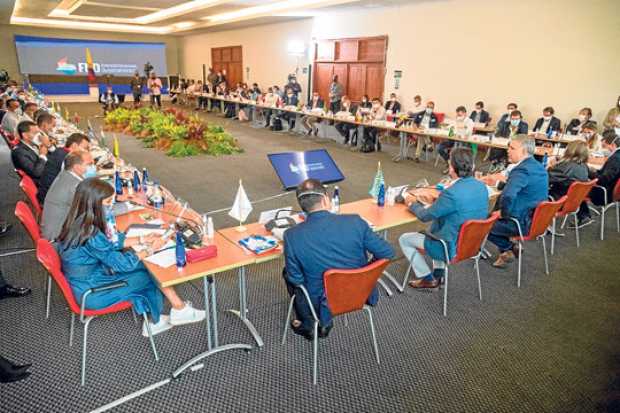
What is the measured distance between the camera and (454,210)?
301cm

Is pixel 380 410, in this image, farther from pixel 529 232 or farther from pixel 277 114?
pixel 277 114

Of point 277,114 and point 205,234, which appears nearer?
point 205,234

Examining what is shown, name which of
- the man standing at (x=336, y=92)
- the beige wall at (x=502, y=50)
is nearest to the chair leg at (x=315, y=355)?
the beige wall at (x=502, y=50)

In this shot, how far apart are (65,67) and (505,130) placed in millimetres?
19861

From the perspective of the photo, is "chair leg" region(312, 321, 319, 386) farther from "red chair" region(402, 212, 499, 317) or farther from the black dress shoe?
the black dress shoe

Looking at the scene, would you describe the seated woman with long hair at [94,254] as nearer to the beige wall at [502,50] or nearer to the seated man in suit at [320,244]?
the seated man in suit at [320,244]

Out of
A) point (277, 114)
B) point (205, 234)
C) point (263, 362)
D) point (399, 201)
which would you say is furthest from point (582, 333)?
point (277, 114)

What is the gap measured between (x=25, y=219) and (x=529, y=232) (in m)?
3.97

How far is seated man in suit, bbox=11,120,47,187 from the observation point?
434 centimetres

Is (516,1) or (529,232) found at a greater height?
(516,1)

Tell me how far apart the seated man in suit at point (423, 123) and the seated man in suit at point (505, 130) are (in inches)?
53.1

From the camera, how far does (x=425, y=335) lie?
295 centimetres

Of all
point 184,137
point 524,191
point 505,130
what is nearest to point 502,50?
point 505,130

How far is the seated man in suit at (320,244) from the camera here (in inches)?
87.4
